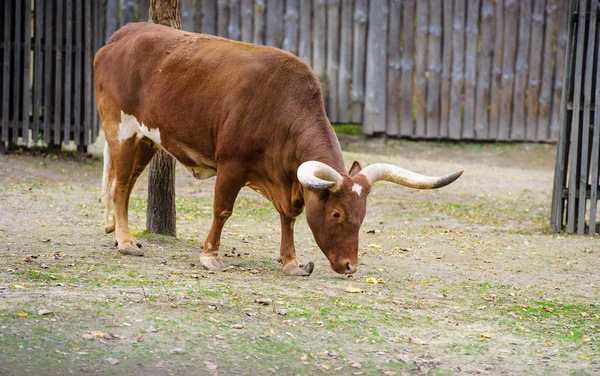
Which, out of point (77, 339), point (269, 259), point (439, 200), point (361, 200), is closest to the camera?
point (77, 339)

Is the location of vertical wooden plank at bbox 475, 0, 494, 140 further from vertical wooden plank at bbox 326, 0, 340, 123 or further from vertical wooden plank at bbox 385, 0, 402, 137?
vertical wooden plank at bbox 326, 0, 340, 123

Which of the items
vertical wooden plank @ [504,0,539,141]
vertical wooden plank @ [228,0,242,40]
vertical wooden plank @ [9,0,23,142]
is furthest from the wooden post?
vertical wooden plank @ [9,0,23,142]

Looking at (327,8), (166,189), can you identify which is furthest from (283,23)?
(166,189)

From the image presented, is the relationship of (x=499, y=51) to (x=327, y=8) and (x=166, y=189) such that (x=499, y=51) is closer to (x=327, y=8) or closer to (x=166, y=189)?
(x=327, y=8)

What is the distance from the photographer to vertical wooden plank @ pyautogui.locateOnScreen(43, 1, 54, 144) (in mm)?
14164

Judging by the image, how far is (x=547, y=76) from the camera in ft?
56.7

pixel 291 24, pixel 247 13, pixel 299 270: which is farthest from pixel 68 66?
pixel 299 270

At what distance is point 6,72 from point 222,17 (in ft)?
14.8

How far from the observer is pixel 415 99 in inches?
683

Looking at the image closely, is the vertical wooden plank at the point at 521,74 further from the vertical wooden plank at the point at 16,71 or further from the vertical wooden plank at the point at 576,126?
the vertical wooden plank at the point at 16,71

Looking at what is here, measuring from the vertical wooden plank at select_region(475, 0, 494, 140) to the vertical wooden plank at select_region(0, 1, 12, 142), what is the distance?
8.69 metres

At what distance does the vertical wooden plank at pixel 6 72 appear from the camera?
1398 centimetres

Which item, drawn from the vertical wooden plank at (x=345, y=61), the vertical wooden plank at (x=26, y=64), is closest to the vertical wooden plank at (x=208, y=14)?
the vertical wooden plank at (x=345, y=61)

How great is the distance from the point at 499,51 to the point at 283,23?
422 cm
